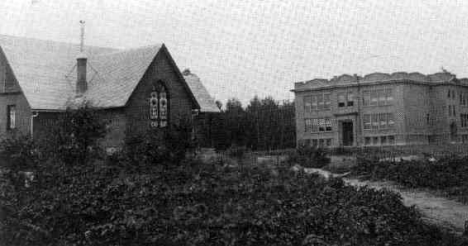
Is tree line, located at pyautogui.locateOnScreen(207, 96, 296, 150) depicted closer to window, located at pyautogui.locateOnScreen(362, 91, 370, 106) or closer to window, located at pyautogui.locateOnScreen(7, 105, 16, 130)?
window, located at pyautogui.locateOnScreen(362, 91, 370, 106)

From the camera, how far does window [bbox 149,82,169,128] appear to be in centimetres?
3031

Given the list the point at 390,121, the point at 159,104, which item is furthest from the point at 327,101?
the point at 159,104

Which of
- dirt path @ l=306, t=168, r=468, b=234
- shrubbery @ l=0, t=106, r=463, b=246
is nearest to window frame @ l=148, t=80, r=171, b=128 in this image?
dirt path @ l=306, t=168, r=468, b=234

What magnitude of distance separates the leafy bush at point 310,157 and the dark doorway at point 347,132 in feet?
121

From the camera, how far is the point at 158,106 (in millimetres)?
30719

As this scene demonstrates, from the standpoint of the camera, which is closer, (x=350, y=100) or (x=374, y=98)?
(x=374, y=98)

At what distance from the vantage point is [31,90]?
2986cm

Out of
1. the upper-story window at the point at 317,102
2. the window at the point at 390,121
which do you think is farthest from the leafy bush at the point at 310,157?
the upper-story window at the point at 317,102

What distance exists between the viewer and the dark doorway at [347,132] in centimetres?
6162

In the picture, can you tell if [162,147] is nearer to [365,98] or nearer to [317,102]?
[365,98]

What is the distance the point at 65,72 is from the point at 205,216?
87.3ft

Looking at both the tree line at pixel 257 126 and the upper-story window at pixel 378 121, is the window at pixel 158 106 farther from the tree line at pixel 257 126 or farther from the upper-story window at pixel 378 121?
the upper-story window at pixel 378 121

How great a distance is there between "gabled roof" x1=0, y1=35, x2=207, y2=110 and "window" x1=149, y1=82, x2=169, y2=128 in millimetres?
1496

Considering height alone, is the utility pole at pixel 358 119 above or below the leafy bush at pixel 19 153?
above
